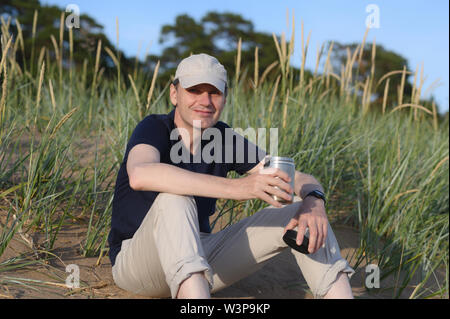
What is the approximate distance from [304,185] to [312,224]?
303 millimetres

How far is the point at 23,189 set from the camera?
271cm

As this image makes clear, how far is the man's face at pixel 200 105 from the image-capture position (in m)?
2.14

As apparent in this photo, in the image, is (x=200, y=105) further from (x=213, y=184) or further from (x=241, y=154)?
(x=213, y=184)

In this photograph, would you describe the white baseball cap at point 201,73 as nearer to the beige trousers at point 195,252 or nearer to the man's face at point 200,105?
the man's face at point 200,105

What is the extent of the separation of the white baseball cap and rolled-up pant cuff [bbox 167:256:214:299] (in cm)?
81

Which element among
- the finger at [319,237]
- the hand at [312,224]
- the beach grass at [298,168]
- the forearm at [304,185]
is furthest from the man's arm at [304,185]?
the beach grass at [298,168]

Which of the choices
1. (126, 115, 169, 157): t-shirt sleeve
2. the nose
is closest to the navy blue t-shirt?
(126, 115, 169, 157): t-shirt sleeve

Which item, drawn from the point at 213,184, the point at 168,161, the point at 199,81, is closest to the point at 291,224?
the point at 213,184

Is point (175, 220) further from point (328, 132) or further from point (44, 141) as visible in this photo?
point (328, 132)

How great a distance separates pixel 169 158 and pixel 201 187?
1.58ft

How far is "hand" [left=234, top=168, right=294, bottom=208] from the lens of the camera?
5.59 feet

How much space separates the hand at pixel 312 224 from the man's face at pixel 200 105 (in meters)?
0.55

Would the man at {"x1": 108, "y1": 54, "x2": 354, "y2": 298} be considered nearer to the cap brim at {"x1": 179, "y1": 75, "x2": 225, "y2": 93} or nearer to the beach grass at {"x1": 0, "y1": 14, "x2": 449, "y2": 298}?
the cap brim at {"x1": 179, "y1": 75, "x2": 225, "y2": 93}
